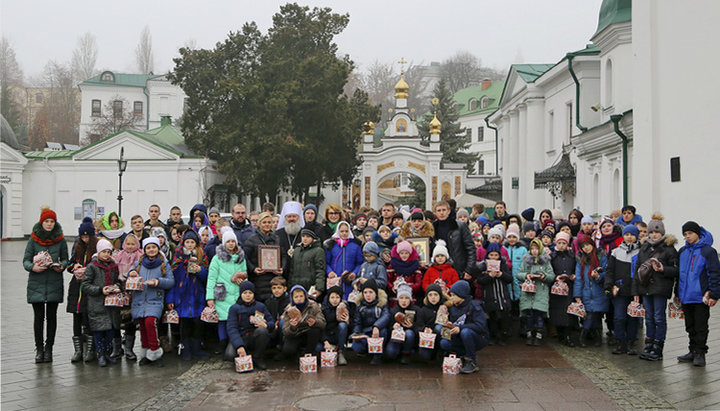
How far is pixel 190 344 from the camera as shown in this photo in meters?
9.25

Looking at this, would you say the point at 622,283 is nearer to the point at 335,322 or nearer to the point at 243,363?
the point at 335,322

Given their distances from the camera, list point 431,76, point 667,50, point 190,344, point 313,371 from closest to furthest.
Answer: point 313,371
point 190,344
point 667,50
point 431,76

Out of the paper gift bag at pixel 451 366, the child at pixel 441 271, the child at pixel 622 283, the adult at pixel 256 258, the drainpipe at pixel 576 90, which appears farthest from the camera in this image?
the drainpipe at pixel 576 90

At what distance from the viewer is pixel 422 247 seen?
9430mm

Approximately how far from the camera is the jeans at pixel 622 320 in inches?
364

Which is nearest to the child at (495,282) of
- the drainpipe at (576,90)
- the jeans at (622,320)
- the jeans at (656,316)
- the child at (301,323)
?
the jeans at (622,320)

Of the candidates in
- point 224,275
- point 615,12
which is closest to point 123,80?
point 615,12

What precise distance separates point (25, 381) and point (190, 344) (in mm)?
2075

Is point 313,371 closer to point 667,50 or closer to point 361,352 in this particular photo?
point 361,352

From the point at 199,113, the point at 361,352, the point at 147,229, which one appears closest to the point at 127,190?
the point at 199,113

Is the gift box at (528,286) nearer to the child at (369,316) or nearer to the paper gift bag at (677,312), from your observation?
the paper gift bag at (677,312)

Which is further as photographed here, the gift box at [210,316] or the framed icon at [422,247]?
the framed icon at [422,247]

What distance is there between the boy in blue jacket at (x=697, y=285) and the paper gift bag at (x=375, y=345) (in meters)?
3.70

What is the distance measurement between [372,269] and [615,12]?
16.4 m
